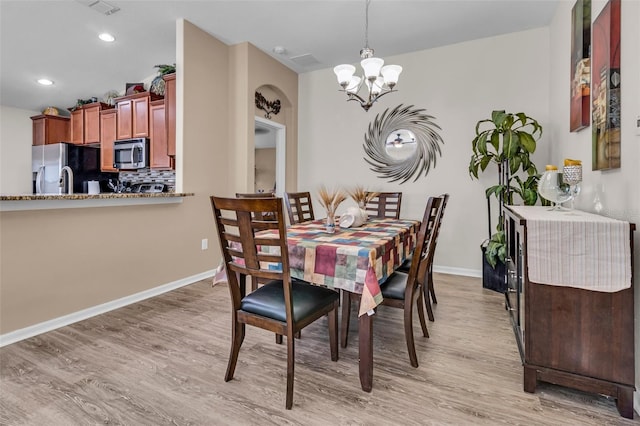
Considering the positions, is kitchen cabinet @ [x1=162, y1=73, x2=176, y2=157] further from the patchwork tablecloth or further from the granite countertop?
the patchwork tablecloth

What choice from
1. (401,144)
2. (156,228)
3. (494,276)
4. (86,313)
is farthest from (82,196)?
(494,276)

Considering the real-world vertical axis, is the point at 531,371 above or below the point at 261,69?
below

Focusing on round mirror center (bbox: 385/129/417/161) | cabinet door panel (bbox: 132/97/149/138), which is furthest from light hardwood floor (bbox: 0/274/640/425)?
cabinet door panel (bbox: 132/97/149/138)

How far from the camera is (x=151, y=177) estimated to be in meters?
4.69

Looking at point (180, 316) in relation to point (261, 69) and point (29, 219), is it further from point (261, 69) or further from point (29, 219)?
point (261, 69)

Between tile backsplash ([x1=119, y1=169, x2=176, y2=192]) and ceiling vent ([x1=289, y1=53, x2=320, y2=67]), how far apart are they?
2.23 meters

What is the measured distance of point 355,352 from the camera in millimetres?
2080

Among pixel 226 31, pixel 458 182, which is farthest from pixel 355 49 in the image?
pixel 458 182

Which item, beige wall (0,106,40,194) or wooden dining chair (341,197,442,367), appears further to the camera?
beige wall (0,106,40,194)

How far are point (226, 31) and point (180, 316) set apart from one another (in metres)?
3.02

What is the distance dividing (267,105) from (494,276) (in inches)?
136

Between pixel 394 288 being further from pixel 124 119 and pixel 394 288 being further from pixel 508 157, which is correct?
pixel 124 119

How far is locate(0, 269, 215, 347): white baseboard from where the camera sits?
220 cm

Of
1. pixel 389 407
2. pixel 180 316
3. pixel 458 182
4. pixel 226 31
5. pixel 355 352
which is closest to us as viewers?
pixel 389 407
